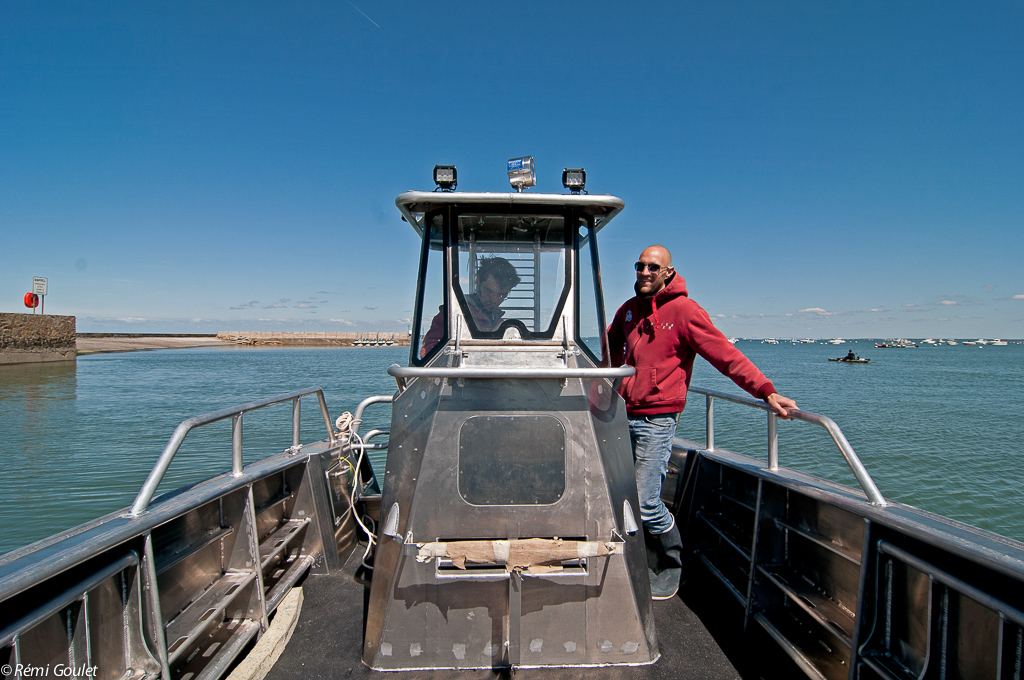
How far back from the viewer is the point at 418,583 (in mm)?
2416

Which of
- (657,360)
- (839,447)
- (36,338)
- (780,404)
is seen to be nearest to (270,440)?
(657,360)

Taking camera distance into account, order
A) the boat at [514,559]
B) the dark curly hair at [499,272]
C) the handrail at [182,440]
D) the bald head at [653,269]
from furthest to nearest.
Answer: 1. the dark curly hair at [499,272]
2. the bald head at [653,269]
3. the handrail at [182,440]
4. the boat at [514,559]

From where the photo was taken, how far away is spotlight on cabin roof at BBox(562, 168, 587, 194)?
2.99m

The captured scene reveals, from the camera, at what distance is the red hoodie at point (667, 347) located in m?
2.88

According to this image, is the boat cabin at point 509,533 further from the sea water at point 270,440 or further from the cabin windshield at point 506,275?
the sea water at point 270,440

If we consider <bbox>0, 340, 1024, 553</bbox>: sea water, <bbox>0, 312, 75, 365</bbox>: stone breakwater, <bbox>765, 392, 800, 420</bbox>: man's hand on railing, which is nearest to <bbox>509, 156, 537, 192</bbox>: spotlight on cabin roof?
<bbox>765, 392, 800, 420</bbox>: man's hand on railing

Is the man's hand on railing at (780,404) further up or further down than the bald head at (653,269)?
further down

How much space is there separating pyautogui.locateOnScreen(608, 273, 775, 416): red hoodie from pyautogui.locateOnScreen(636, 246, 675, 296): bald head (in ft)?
0.18

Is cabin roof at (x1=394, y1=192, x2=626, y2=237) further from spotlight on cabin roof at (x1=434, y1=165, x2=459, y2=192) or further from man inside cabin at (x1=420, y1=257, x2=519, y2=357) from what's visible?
man inside cabin at (x1=420, y1=257, x2=519, y2=357)

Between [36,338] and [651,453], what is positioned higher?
[651,453]

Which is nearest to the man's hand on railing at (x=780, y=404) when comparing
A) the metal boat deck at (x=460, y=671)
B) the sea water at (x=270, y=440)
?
the metal boat deck at (x=460, y=671)

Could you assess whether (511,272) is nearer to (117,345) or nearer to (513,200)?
(513,200)

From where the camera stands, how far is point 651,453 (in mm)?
3062

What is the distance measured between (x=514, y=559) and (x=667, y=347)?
146 centimetres
